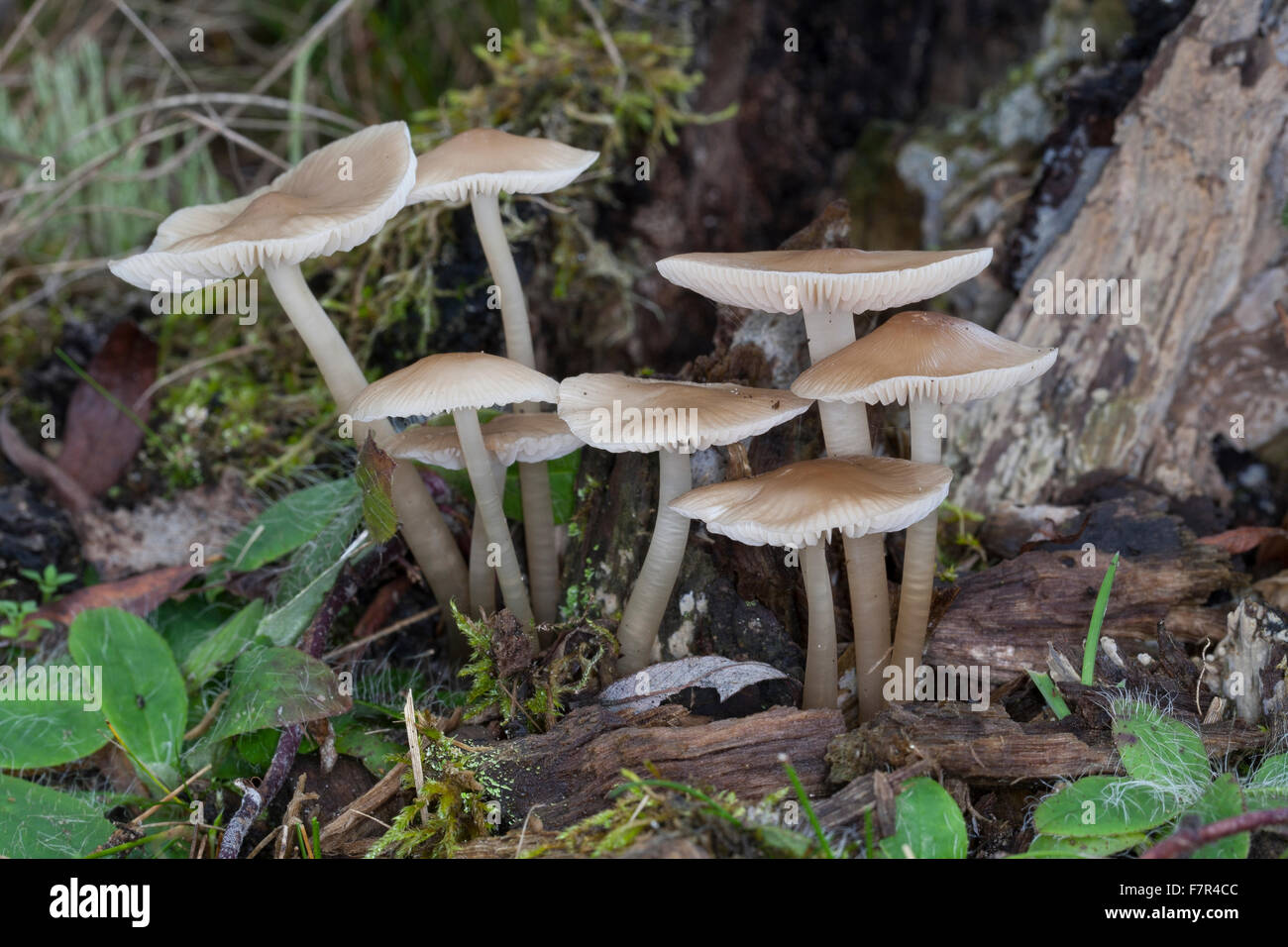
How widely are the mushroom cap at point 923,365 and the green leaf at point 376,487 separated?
1.08 metres

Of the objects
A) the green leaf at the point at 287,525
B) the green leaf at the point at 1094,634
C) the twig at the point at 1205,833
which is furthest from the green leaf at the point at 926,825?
the green leaf at the point at 287,525

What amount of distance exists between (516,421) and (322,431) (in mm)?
1485

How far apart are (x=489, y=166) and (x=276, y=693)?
58.4 inches

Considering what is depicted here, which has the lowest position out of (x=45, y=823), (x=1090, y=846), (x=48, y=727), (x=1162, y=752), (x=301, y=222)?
(x=45, y=823)

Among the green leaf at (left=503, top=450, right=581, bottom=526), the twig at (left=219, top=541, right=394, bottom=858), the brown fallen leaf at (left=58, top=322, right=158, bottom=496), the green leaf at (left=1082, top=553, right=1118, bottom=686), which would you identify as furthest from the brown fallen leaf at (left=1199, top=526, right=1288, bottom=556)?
the brown fallen leaf at (left=58, top=322, right=158, bottom=496)

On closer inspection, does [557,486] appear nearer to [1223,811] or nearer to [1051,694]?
[1051,694]

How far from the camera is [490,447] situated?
8.68 feet

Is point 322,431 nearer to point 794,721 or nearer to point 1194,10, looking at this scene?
point 794,721

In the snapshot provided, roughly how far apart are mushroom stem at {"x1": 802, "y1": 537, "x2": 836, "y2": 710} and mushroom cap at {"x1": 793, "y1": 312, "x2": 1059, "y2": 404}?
43 cm

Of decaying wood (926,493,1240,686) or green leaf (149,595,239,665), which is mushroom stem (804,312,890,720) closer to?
decaying wood (926,493,1240,686)

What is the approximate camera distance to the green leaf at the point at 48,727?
8.50 ft

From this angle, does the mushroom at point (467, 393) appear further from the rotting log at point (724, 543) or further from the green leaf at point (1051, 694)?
the green leaf at point (1051, 694)

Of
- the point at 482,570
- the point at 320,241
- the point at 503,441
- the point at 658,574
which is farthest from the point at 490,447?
the point at 320,241

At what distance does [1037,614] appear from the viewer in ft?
8.93
